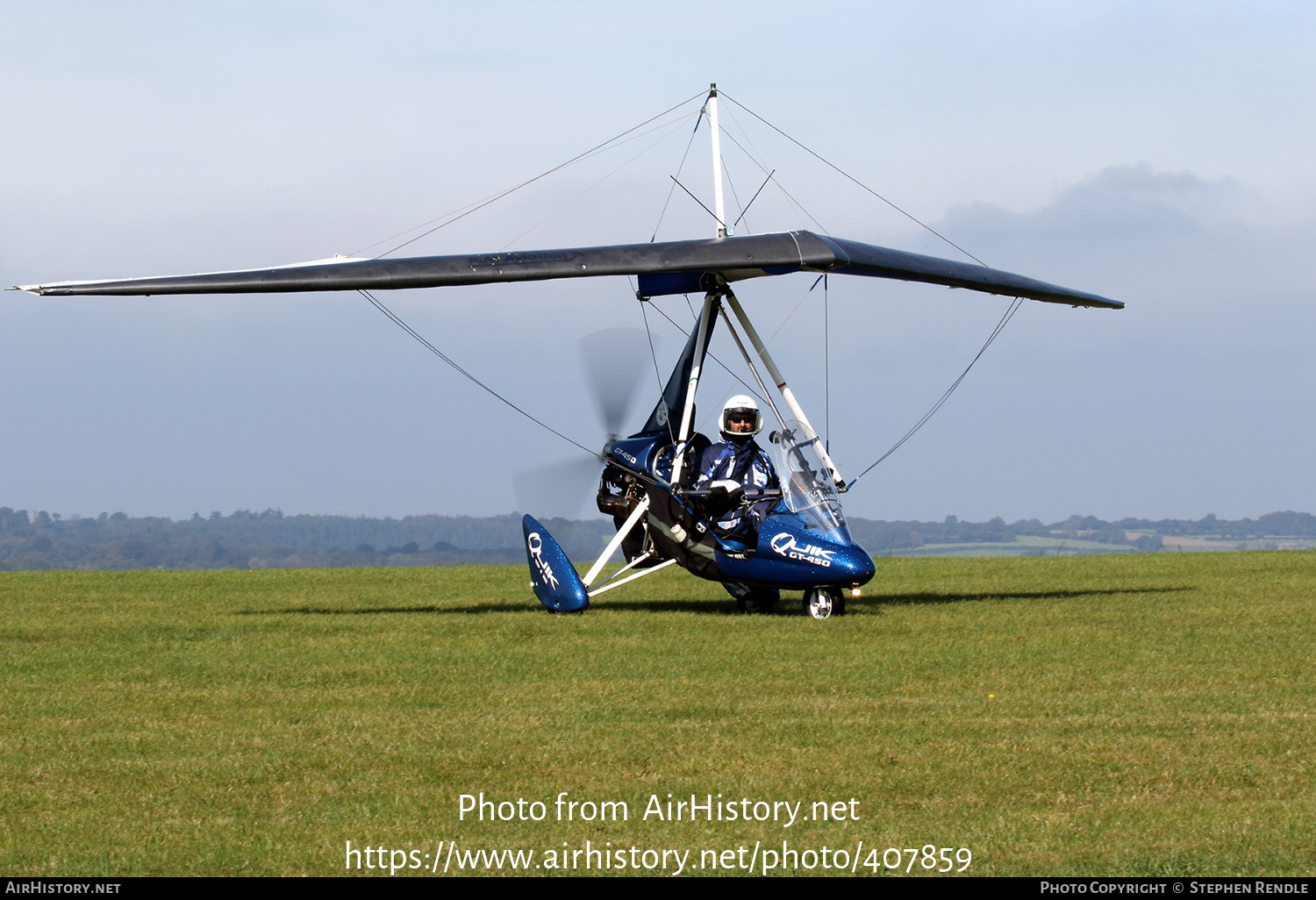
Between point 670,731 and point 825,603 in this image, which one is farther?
point 825,603

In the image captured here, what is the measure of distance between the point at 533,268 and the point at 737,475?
3.10m

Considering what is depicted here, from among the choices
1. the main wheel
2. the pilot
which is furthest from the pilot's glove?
the main wheel

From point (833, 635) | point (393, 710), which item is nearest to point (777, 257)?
point (833, 635)

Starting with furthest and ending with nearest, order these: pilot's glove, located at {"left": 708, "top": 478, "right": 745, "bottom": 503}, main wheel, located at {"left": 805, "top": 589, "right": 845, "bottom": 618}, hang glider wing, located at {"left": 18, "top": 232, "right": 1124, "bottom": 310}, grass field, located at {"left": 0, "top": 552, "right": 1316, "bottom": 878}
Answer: pilot's glove, located at {"left": 708, "top": 478, "right": 745, "bottom": 503}
main wheel, located at {"left": 805, "top": 589, "right": 845, "bottom": 618}
hang glider wing, located at {"left": 18, "top": 232, "right": 1124, "bottom": 310}
grass field, located at {"left": 0, "top": 552, "right": 1316, "bottom": 878}

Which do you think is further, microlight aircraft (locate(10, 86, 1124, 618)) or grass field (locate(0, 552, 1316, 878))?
microlight aircraft (locate(10, 86, 1124, 618))

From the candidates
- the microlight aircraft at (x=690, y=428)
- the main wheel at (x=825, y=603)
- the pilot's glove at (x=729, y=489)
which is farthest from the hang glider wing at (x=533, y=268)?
the main wheel at (x=825, y=603)

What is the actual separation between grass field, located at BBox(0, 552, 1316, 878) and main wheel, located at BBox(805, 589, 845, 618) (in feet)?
0.70

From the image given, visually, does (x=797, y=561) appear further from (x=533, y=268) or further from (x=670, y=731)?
(x=670, y=731)

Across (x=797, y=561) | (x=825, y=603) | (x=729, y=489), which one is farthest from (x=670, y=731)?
(x=729, y=489)

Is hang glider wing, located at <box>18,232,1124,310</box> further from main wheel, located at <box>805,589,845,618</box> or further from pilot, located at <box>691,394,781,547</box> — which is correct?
main wheel, located at <box>805,589,845,618</box>

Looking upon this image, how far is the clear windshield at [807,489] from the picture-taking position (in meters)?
14.8

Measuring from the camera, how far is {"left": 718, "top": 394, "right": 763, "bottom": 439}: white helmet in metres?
15.7

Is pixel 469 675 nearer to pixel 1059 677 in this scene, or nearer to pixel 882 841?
pixel 1059 677

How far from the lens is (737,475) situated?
15547 mm
